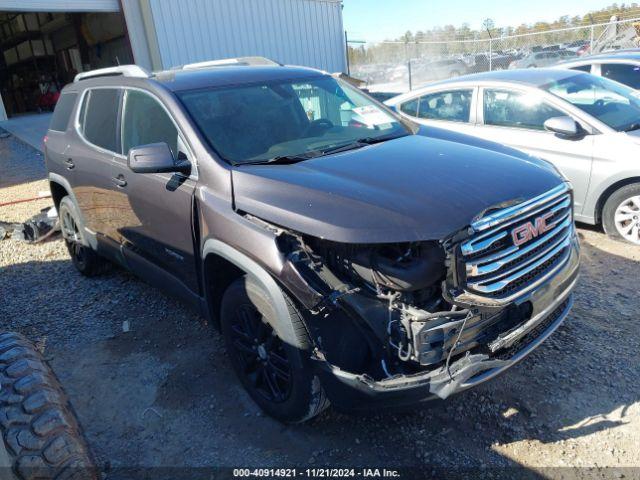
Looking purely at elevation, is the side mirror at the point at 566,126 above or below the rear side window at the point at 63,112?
below

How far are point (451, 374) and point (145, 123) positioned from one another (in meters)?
2.70

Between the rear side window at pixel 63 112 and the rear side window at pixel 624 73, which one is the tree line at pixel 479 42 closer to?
the rear side window at pixel 624 73

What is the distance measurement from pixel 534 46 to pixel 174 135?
20642 mm

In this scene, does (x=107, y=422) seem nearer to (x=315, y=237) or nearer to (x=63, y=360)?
(x=63, y=360)

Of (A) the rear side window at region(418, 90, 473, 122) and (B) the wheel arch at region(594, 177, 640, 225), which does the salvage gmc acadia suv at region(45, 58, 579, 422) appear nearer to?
(B) the wheel arch at region(594, 177, 640, 225)

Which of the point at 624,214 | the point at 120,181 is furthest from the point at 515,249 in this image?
the point at 624,214

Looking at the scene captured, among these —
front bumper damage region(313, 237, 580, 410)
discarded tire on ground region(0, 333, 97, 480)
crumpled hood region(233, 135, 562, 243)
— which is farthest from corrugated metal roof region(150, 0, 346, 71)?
front bumper damage region(313, 237, 580, 410)

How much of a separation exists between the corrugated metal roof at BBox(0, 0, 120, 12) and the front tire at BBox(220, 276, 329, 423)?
1290cm

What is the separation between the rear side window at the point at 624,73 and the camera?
791 centimetres

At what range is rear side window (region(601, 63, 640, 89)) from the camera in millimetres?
7914

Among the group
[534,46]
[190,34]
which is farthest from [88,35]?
[534,46]

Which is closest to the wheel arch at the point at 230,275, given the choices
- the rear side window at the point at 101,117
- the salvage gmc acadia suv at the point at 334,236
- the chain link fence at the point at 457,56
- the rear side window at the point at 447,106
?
the salvage gmc acadia suv at the point at 334,236

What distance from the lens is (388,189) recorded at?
8.09 ft

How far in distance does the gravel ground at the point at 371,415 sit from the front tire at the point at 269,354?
0.20 metres
